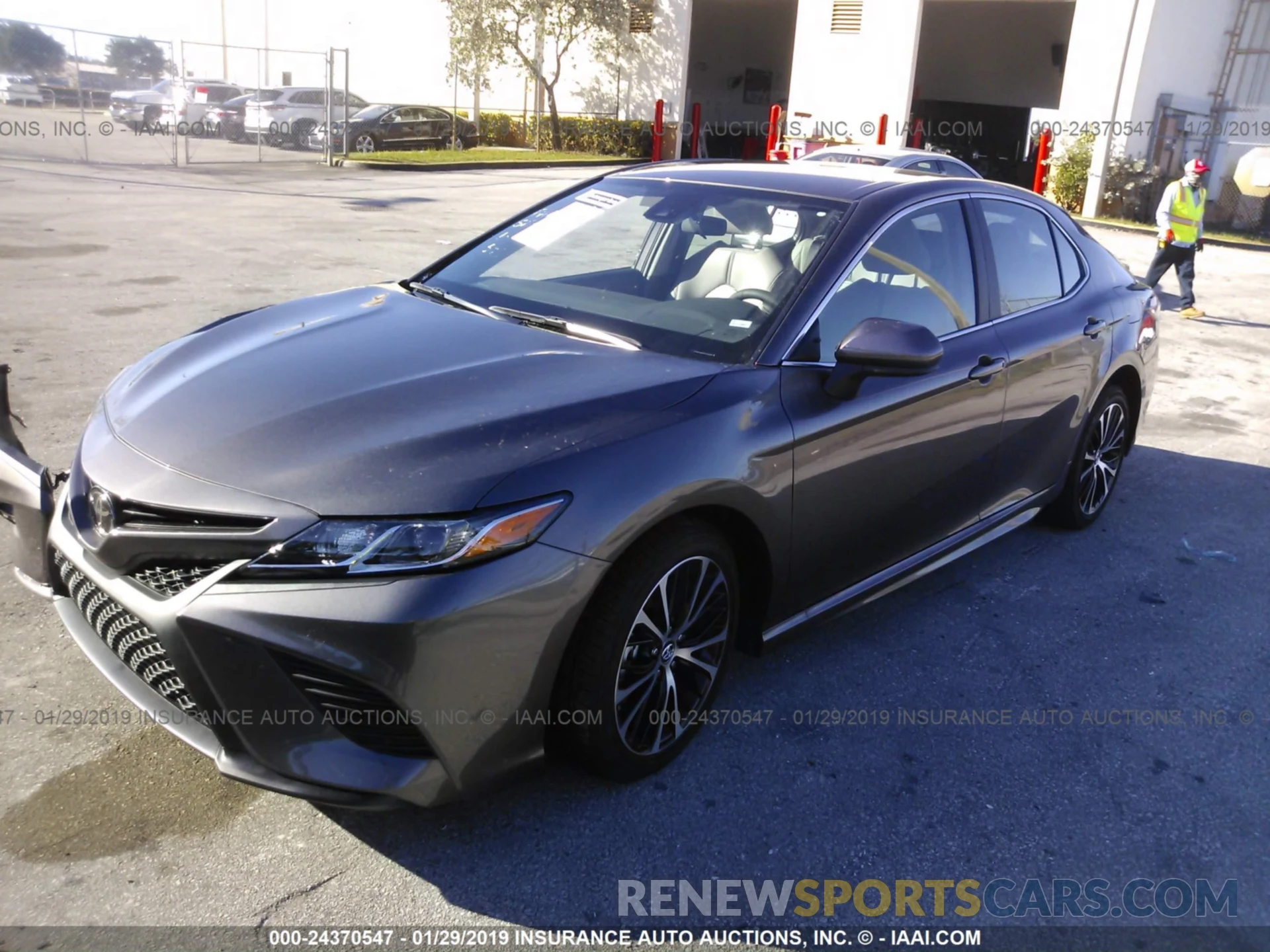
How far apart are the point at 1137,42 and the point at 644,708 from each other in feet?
78.0

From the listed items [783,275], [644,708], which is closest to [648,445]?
[644,708]

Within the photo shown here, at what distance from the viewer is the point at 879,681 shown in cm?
384

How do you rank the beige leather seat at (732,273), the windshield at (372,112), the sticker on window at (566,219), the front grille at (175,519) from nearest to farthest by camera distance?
the front grille at (175,519) → the beige leather seat at (732,273) → the sticker on window at (566,219) → the windshield at (372,112)

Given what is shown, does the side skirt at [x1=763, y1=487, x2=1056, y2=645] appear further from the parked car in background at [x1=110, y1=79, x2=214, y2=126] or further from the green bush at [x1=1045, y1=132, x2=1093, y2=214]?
the parked car in background at [x1=110, y1=79, x2=214, y2=126]

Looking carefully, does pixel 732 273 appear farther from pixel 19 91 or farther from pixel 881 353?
pixel 19 91

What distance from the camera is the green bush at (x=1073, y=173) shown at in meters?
23.0

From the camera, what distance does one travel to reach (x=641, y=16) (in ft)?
105

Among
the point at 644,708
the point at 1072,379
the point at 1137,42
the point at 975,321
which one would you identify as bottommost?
the point at 644,708

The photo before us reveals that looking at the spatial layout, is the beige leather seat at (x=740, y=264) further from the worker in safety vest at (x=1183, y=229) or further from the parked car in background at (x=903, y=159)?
the parked car in background at (x=903, y=159)

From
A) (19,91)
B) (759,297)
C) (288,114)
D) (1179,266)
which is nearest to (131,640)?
(759,297)

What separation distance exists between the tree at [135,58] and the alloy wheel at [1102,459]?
21.8 metres

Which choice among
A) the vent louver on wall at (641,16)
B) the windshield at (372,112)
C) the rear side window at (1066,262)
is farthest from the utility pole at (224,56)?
the rear side window at (1066,262)

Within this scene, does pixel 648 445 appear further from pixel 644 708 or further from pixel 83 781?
pixel 83 781

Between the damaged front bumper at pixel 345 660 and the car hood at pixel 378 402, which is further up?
the car hood at pixel 378 402
